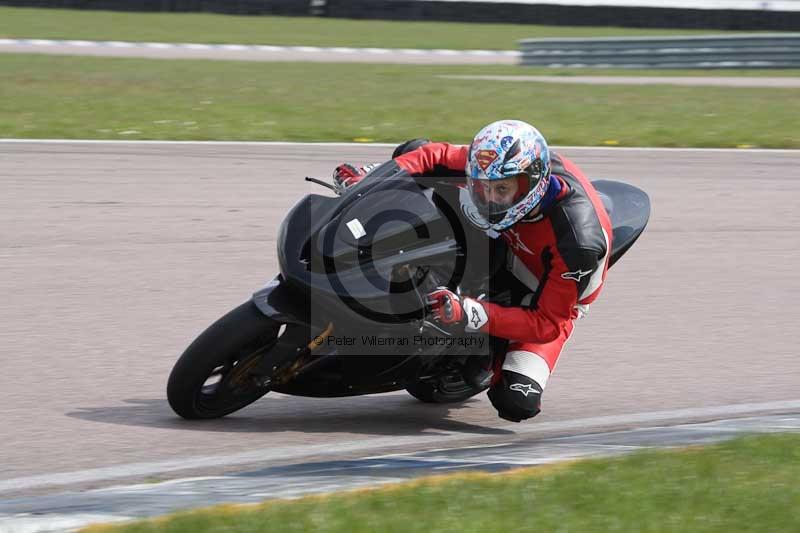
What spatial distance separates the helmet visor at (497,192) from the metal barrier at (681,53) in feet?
57.5

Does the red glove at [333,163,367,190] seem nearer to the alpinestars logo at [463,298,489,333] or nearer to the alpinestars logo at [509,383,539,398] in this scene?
the alpinestars logo at [463,298,489,333]

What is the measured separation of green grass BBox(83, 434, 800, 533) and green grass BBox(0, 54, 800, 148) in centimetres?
924

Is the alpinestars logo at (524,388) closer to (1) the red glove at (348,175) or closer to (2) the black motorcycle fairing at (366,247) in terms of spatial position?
(2) the black motorcycle fairing at (366,247)

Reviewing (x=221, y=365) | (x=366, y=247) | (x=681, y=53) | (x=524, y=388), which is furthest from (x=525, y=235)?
(x=681, y=53)

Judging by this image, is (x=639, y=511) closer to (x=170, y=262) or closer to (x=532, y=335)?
(x=532, y=335)

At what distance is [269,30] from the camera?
2677 centimetres

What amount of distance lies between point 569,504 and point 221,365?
171 centimetres

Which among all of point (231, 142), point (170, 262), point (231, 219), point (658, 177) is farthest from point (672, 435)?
point (231, 142)

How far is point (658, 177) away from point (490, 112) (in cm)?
411

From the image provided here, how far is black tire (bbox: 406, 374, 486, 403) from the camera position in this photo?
5516 mm

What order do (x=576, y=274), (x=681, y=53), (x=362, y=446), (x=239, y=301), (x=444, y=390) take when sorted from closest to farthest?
(x=576, y=274) < (x=362, y=446) < (x=444, y=390) < (x=239, y=301) < (x=681, y=53)

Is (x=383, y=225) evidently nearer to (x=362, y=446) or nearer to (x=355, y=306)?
(x=355, y=306)

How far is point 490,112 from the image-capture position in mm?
15531

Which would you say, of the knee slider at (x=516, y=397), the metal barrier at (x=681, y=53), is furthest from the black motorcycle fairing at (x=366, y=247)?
the metal barrier at (x=681, y=53)
